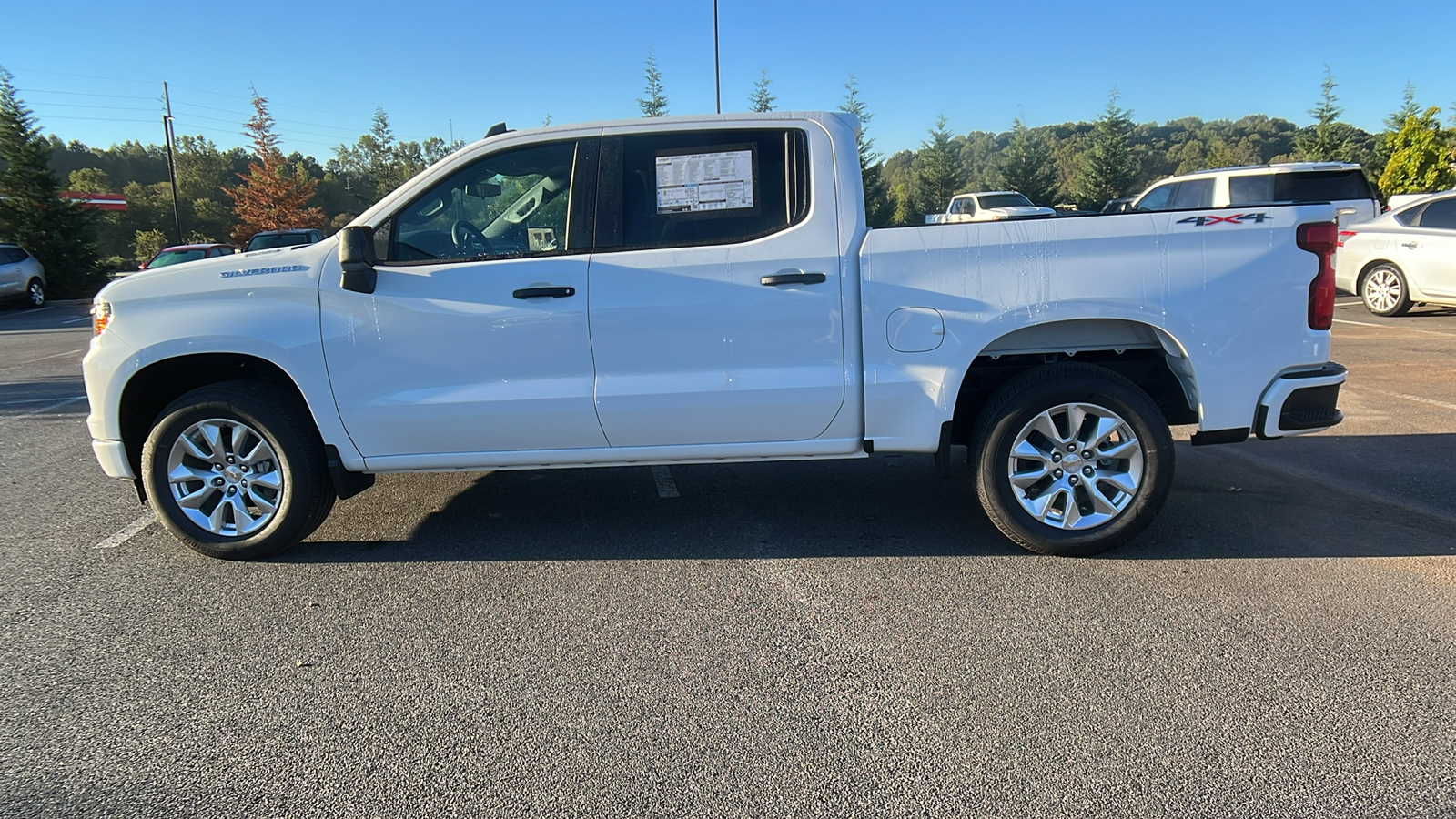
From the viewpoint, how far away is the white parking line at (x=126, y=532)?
4.62 metres

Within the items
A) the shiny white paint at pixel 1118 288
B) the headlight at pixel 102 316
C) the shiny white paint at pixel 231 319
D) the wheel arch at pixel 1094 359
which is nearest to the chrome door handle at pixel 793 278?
the shiny white paint at pixel 1118 288

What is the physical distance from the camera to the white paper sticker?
4.11 meters

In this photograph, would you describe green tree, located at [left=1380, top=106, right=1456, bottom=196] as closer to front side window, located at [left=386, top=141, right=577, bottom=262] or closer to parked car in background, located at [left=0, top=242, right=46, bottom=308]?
front side window, located at [left=386, top=141, right=577, bottom=262]

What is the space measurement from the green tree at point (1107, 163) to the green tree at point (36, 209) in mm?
38274

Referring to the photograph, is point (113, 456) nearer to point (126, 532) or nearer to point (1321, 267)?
point (126, 532)

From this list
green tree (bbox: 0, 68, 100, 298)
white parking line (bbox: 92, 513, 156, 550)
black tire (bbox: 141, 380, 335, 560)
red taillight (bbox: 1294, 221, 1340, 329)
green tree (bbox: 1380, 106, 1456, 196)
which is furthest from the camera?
green tree (bbox: 0, 68, 100, 298)

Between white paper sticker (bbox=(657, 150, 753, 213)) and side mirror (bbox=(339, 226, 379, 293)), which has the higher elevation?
white paper sticker (bbox=(657, 150, 753, 213))

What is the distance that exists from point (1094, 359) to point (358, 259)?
3565mm

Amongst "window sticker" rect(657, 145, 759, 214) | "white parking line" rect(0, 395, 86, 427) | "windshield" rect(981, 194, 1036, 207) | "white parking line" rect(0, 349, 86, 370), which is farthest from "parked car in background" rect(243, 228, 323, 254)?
"windshield" rect(981, 194, 1036, 207)

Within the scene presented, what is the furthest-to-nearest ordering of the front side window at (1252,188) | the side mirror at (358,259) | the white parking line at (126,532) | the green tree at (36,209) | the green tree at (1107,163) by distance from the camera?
the green tree at (1107,163), the green tree at (36,209), the front side window at (1252,188), the white parking line at (126,532), the side mirror at (358,259)

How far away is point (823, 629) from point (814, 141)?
2.21 metres

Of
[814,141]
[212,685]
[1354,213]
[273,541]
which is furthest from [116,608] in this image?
[1354,213]

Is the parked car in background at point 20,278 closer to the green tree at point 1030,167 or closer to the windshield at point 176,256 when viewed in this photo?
the windshield at point 176,256

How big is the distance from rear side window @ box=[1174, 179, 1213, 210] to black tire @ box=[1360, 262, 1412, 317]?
2.34 m
